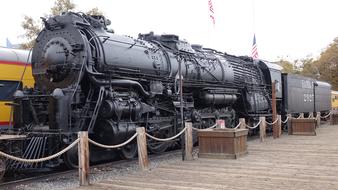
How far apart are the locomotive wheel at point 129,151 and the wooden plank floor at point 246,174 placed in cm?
158

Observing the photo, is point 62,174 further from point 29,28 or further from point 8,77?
point 29,28

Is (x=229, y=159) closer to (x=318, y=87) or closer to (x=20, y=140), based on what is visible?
(x=20, y=140)

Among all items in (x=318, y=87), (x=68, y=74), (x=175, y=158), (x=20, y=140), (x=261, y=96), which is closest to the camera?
(x=20, y=140)

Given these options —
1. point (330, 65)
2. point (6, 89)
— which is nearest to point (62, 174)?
point (6, 89)

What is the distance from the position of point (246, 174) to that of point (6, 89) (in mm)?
7956

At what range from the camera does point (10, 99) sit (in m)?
12.3

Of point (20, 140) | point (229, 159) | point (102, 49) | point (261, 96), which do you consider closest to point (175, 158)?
point (229, 159)

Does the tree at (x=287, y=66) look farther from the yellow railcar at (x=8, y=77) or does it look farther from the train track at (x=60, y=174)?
the train track at (x=60, y=174)

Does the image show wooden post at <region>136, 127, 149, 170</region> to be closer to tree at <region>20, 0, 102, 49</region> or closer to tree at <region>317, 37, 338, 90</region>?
tree at <region>20, 0, 102, 49</region>

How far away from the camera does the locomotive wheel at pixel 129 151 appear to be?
10.2 meters

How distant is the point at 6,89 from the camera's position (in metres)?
12.3

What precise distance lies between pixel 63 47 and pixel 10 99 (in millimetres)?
3708

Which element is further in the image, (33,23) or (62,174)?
(33,23)

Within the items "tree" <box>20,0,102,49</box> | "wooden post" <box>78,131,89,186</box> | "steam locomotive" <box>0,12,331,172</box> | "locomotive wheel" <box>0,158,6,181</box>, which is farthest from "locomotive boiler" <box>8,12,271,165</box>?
"tree" <box>20,0,102,49</box>
